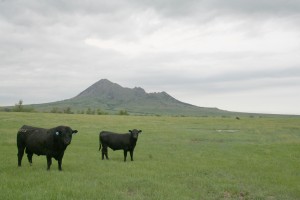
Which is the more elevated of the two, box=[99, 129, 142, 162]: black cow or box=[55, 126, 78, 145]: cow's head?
box=[55, 126, 78, 145]: cow's head

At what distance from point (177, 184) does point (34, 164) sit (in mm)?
8109

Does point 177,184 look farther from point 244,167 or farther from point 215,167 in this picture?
point 244,167

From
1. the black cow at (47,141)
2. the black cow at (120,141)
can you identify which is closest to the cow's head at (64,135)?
the black cow at (47,141)

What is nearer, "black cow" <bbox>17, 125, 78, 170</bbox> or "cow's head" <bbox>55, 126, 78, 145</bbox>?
"cow's head" <bbox>55, 126, 78, 145</bbox>

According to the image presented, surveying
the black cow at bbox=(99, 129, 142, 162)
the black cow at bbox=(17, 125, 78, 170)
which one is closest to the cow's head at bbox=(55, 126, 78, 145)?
the black cow at bbox=(17, 125, 78, 170)

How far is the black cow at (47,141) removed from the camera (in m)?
17.6

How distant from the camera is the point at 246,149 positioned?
108 feet

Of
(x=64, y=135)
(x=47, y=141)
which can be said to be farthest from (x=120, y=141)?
(x=64, y=135)

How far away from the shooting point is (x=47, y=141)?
58.9 feet

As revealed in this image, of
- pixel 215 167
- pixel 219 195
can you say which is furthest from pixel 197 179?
pixel 215 167

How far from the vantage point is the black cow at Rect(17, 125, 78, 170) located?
57.8ft

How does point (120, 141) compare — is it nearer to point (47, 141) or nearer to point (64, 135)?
point (47, 141)

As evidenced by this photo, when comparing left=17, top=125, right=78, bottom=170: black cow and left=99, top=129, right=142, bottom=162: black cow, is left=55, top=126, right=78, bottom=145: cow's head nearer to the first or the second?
left=17, top=125, right=78, bottom=170: black cow

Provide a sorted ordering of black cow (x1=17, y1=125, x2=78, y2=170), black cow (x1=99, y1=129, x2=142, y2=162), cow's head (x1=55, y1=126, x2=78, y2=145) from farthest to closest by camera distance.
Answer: black cow (x1=99, y1=129, x2=142, y2=162) → black cow (x1=17, y1=125, x2=78, y2=170) → cow's head (x1=55, y1=126, x2=78, y2=145)
